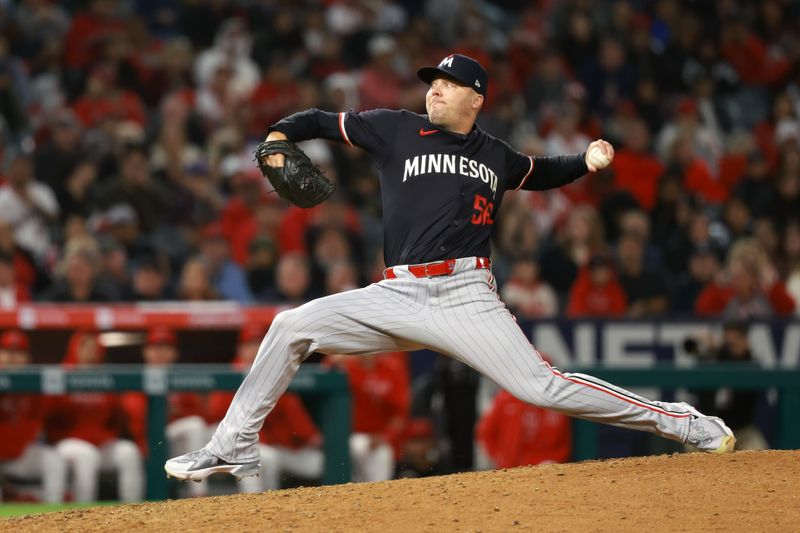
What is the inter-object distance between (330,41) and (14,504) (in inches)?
255

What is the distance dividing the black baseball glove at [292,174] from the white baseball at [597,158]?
1.18 metres

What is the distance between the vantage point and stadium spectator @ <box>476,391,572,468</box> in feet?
26.5

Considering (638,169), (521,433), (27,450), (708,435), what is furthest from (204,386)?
(638,169)

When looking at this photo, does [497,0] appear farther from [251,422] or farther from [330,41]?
[251,422]

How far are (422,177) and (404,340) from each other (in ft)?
2.21

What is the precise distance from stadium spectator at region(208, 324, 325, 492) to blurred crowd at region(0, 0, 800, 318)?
1.54 m

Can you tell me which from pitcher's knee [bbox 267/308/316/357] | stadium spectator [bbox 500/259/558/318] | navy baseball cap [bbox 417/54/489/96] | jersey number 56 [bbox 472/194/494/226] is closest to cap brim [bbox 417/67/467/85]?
navy baseball cap [bbox 417/54/489/96]

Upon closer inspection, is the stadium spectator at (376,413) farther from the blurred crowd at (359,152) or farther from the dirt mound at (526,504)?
the dirt mound at (526,504)

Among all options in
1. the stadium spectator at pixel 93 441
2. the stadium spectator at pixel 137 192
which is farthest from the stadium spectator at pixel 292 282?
the stadium spectator at pixel 93 441

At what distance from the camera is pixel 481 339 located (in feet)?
16.7

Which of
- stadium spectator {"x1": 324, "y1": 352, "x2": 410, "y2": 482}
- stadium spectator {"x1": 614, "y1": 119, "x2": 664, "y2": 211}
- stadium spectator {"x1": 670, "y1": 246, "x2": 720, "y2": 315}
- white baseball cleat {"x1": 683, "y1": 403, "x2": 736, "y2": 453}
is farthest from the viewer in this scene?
stadium spectator {"x1": 614, "y1": 119, "x2": 664, "y2": 211}

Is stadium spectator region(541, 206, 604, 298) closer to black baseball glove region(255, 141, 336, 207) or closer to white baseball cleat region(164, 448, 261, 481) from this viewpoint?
black baseball glove region(255, 141, 336, 207)

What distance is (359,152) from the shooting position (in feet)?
38.2

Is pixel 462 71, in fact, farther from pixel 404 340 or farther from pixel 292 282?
pixel 292 282
